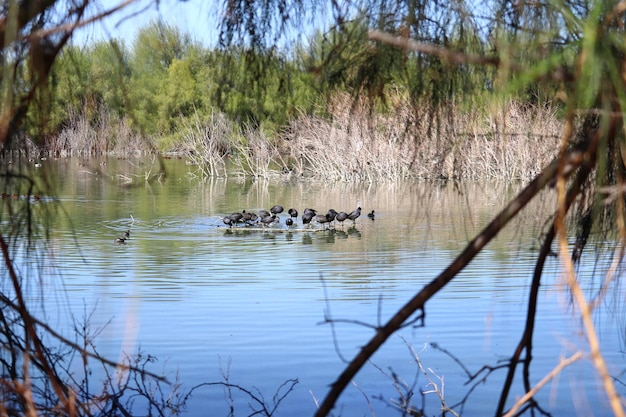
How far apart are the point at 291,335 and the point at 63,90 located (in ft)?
15.8

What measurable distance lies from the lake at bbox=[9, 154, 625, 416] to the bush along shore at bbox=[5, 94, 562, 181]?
114 millimetres

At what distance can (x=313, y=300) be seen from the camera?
846 cm

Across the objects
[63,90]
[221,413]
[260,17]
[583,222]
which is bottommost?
[221,413]

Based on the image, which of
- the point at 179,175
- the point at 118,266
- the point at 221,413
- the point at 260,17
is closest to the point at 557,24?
the point at 260,17

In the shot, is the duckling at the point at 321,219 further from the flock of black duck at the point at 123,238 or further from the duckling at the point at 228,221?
the flock of black duck at the point at 123,238

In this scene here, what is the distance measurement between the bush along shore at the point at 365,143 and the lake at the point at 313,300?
0.11 m

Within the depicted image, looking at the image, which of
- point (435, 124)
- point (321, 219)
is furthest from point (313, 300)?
point (435, 124)

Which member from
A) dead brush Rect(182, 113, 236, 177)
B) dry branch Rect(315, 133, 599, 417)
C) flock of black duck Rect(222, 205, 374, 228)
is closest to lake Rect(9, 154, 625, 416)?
dry branch Rect(315, 133, 599, 417)

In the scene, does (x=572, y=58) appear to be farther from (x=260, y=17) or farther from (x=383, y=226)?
(x=383, y=226)

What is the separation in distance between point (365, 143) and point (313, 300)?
985cm

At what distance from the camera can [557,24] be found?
1.59m

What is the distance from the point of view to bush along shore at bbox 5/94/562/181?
2.42 meters

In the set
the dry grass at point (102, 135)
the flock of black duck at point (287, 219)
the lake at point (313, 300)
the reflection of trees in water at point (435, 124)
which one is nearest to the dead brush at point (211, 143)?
the lake at point (313, 300)

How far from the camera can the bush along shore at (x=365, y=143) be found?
2422 mm
